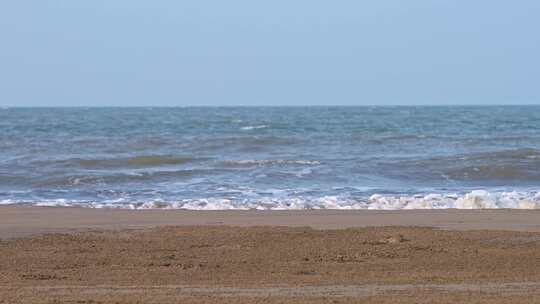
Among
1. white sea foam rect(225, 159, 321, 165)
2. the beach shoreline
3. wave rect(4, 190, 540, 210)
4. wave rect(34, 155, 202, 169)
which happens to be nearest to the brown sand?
the beach shoreline

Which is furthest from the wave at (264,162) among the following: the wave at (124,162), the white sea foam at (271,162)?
the wave at (124,162)

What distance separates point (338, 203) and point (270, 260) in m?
6.95

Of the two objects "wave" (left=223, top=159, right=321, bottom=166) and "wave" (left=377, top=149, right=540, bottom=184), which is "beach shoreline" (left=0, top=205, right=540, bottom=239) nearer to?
"wave" (left=377, top=149, right=540, bottom=184)

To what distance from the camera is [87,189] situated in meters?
19.0

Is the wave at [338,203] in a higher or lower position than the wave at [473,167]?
higher

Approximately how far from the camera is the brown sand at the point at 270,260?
701 cm

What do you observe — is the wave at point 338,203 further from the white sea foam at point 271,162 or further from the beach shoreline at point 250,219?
the white sea foam at point 271,162

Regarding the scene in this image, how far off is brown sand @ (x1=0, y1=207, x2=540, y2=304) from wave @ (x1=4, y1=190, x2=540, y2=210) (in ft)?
5.72

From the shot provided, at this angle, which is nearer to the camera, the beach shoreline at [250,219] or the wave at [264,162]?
the beach shoreline at [250,219]

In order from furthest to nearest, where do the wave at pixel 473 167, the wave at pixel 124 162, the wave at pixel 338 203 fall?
Answer: the wave at pixel 124 162 < the wave at pixel 473 167 < the wave at pixel 338 203

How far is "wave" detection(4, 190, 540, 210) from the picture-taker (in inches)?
603

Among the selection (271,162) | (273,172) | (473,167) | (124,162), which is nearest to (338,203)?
(273,172)

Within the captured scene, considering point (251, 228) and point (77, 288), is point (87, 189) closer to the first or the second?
point (251, 228)

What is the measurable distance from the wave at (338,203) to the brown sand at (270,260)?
1.74 metres
